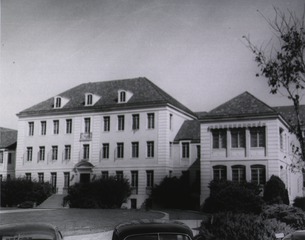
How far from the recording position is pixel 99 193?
35.7 metres

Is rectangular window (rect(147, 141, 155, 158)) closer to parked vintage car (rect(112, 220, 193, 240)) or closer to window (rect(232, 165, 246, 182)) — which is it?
window (rect(232, 165, 246, 182))

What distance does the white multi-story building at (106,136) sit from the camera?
1515 inches

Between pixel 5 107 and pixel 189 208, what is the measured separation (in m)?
20.4

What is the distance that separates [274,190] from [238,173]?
3.64 m

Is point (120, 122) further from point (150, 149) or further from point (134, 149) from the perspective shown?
point (150, 149)

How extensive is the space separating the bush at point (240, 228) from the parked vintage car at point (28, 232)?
15.0ft

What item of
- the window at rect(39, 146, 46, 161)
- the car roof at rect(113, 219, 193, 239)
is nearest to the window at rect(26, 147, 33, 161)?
the window at rect(39, 146, 46, 161)

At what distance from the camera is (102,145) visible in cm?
4072

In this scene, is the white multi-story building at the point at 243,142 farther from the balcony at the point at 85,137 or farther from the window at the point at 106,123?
the balcony at the point at 85,137

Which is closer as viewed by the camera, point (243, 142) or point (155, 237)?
point (155, 237)

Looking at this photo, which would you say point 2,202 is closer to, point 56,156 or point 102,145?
point 56,156

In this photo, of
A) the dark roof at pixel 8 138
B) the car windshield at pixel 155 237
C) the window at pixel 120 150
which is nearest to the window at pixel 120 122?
the window at pixel 120 150

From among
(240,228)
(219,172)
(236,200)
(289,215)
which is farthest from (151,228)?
(219,172)

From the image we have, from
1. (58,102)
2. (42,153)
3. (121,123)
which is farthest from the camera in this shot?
(58,102)
